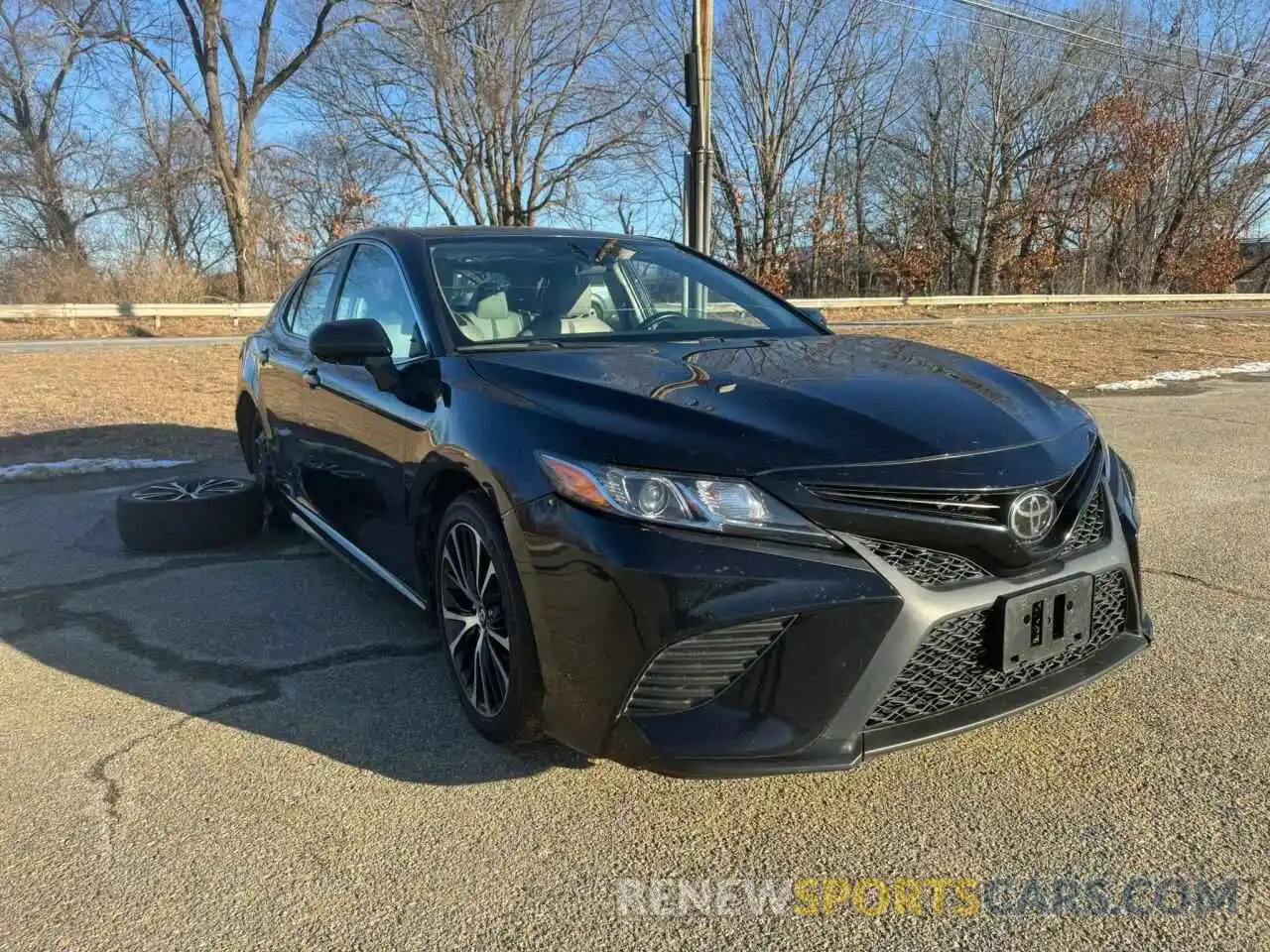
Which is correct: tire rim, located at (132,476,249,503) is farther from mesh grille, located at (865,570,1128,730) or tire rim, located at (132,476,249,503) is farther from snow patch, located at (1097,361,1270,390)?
snow patch, located at (1097,361,1270,390)

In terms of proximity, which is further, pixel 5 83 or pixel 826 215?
pixel 826 215

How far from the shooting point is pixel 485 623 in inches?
108

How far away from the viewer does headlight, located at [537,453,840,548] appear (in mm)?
2143

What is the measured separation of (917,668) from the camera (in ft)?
Answer: 7.20

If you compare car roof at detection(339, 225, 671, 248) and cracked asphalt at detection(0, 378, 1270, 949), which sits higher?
car roof at detection(339, 225, 671, 248)

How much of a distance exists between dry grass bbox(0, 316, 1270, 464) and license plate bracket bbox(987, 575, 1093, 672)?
6764mm

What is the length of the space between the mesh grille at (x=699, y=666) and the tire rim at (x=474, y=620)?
1.66 feet

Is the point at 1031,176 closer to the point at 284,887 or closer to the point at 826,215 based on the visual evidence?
the point at 826,215

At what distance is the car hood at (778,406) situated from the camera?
225 cm

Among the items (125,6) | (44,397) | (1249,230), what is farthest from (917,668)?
(1249,230)

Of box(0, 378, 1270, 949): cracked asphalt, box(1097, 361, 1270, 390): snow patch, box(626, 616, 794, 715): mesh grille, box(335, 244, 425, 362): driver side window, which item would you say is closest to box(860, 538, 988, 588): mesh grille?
box(626, 616, 794, 715): mesh grille

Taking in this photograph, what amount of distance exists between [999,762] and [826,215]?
36370mm

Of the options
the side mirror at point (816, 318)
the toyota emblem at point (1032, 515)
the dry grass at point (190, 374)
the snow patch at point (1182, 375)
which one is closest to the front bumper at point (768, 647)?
the toyota emblem at point (1032, 515)

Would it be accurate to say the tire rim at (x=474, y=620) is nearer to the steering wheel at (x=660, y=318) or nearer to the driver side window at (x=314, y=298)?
the steering wheel at (x=660, y=318)
